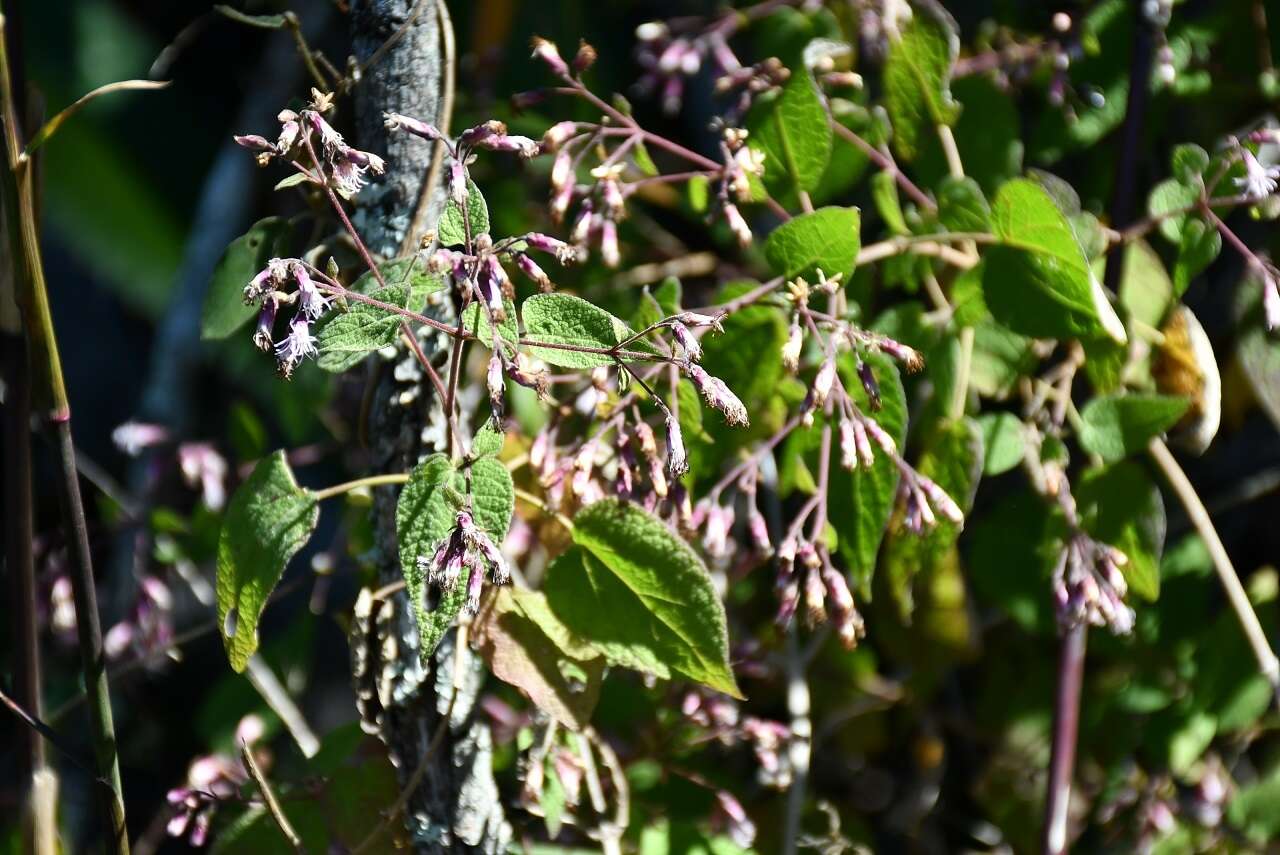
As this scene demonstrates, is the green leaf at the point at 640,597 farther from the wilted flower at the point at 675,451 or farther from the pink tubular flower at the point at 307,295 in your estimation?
the pink tubular flower at the point at 307,295

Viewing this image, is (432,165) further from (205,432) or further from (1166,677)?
(205,432)

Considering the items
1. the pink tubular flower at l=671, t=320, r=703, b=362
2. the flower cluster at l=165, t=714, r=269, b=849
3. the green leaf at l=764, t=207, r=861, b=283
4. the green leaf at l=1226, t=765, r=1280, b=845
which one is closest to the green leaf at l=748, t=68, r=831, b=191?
the green leaf at l=764, t=207, r=861, b=283

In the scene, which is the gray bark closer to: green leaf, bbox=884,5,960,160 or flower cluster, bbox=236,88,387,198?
flower cluster, bbox=236,88,387,198

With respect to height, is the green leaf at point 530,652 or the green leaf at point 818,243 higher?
the green leaf at point 818,243

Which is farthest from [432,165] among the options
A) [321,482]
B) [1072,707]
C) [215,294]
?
[321,482]

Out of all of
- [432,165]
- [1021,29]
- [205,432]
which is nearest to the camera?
[432,165]

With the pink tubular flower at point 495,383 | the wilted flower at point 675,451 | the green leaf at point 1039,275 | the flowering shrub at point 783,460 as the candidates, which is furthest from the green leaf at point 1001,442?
the pink tubular flower at point 495,383

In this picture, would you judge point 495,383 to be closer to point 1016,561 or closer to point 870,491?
point 870,491
